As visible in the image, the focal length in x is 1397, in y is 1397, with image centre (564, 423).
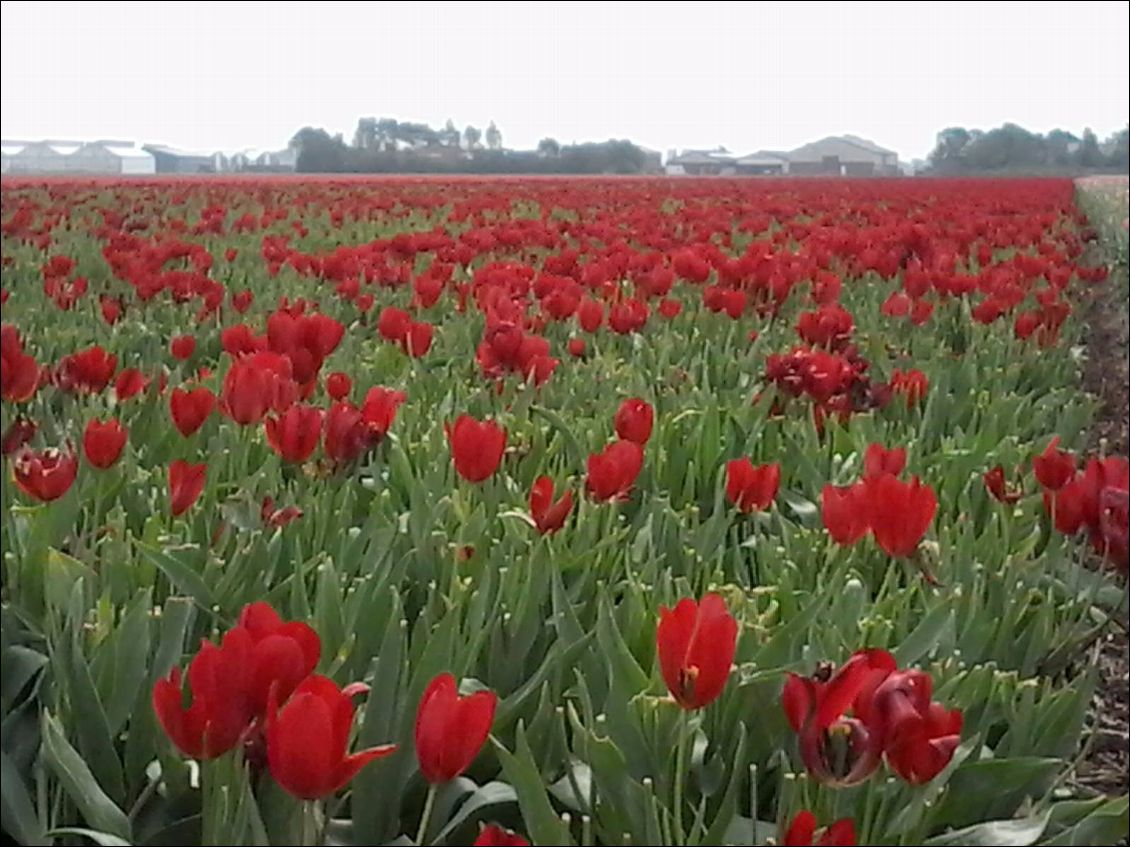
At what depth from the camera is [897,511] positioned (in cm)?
140

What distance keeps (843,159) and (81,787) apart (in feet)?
86.1

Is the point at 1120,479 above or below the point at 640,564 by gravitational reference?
above

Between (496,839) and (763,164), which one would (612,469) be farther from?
(763,164)

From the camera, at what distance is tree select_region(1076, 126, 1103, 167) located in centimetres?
2802

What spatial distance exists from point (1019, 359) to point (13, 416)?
7.22 feet

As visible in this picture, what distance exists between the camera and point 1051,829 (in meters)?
1.12

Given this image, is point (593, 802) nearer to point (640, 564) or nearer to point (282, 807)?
point (282, 807)

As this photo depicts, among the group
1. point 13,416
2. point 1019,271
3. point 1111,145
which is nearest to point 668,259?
point 1019,271

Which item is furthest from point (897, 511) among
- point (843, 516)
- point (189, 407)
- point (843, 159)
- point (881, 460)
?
point (843, 159)

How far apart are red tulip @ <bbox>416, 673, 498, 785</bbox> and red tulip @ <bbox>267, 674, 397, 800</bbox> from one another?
6 cm

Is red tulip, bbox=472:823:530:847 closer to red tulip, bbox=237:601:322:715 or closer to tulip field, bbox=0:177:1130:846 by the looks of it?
tulip field, bbox=0:177:1130:846

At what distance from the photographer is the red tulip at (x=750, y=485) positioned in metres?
1.67

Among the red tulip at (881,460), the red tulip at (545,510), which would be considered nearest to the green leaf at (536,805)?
the red tulip at (545,510)

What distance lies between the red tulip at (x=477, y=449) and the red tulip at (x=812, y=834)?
0.79 metres
